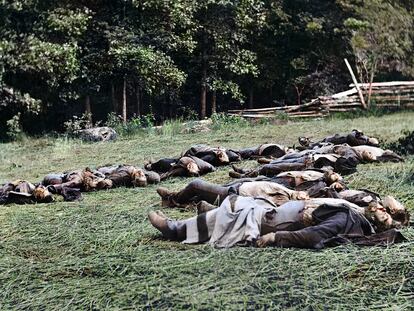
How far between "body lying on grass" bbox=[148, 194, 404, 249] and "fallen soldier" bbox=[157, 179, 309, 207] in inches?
14.7

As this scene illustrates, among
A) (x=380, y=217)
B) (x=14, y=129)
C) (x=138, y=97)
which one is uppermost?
Result: (x=138, y=97)

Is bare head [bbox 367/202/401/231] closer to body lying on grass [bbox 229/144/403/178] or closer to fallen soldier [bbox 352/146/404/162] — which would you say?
body lying on grass [bbox 229/144/403/178]

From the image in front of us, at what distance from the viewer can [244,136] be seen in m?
9.02

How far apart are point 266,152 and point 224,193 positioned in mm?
2633

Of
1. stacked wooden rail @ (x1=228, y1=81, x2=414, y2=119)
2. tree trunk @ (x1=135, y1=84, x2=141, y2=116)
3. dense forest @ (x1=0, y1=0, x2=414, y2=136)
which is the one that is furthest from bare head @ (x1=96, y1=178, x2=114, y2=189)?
tree trunk @ (x1=135, y1=84, x2=141, y2=116)

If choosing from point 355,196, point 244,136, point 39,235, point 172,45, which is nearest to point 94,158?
point 244,136

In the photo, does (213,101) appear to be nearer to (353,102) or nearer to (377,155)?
(353,102)

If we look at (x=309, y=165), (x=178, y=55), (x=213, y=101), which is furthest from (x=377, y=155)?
(x=213, y=101)

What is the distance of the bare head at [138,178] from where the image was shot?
4.92 m

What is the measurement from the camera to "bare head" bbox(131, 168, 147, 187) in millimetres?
4918

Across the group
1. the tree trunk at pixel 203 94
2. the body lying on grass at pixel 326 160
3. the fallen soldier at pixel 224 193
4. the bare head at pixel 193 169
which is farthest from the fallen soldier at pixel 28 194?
the tree trunk at pixel 203 94

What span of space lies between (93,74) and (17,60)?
5.75ft

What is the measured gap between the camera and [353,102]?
1331cm

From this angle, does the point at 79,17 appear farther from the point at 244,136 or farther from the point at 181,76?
the point at 244,136
